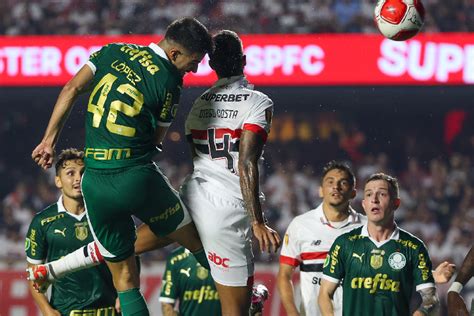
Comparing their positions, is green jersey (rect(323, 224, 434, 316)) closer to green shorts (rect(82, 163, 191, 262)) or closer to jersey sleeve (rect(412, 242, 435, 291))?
jersey sleeve (rect(412, 242, 435, 291))

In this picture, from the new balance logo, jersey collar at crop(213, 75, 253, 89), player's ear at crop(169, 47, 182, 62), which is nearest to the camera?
player's ear at crop(169, 47, 182, 62)

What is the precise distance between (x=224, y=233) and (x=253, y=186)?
16.4 inches

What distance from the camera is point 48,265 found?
299 inches

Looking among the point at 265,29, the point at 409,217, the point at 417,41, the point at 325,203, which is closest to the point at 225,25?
the point at 265,29

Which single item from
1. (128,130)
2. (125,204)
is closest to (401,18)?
(128,130)

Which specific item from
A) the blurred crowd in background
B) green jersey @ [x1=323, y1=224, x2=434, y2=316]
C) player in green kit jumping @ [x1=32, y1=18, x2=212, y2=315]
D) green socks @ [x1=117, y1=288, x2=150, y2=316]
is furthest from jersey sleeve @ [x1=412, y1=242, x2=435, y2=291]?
the blurred crowd in background

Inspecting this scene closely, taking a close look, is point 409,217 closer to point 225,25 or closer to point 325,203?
point 225,25

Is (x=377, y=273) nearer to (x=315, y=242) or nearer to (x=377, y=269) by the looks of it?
(x=377, y=269)

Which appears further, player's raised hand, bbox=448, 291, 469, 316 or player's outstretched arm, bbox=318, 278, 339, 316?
player's outstretched arm, bbox=318, 278, 339, 316

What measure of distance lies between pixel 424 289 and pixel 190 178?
175cm

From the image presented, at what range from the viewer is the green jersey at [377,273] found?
7.79 m

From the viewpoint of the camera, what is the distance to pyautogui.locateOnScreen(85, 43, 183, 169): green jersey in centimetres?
674

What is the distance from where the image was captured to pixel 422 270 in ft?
25.3

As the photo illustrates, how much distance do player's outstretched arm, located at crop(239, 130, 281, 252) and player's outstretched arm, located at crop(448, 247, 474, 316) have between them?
1.06 meters
